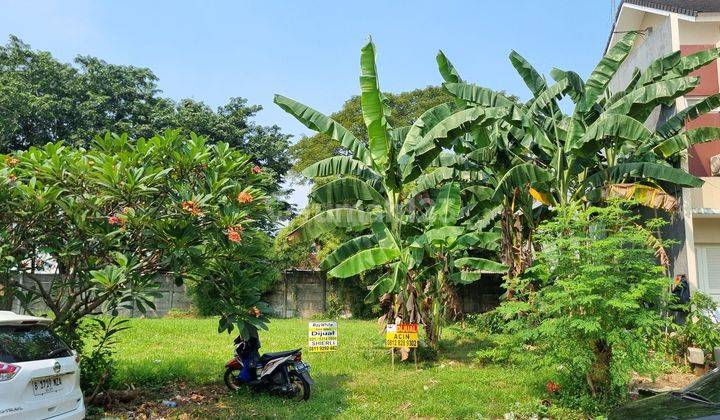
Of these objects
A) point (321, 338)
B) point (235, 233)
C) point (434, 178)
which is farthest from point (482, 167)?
point (235, 233)

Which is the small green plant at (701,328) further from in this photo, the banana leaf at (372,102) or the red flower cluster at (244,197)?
the red flower cluster at (244,197)

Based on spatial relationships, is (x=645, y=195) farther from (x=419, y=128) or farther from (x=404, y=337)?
(x=404, y=337)

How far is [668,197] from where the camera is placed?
37.9 ft

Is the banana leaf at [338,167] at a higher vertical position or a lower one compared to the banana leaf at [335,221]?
higher

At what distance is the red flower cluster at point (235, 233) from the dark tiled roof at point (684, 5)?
1253 centimetres

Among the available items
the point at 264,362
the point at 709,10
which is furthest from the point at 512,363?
the point at 709,10

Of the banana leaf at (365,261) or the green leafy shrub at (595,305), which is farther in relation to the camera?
the banana leaf at (365,261)

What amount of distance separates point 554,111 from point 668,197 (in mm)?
2996

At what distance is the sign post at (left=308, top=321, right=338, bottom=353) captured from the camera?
10.1m

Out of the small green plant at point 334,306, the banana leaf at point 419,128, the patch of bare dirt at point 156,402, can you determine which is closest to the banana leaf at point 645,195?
the banana leaf at point 419,128

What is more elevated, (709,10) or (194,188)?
(709,10)

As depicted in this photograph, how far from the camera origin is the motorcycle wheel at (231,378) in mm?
8484

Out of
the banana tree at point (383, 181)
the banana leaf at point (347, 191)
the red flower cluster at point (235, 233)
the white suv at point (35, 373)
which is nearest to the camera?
the white suv at point (35, 373)

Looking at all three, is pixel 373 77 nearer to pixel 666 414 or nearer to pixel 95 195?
pixel 95 195
